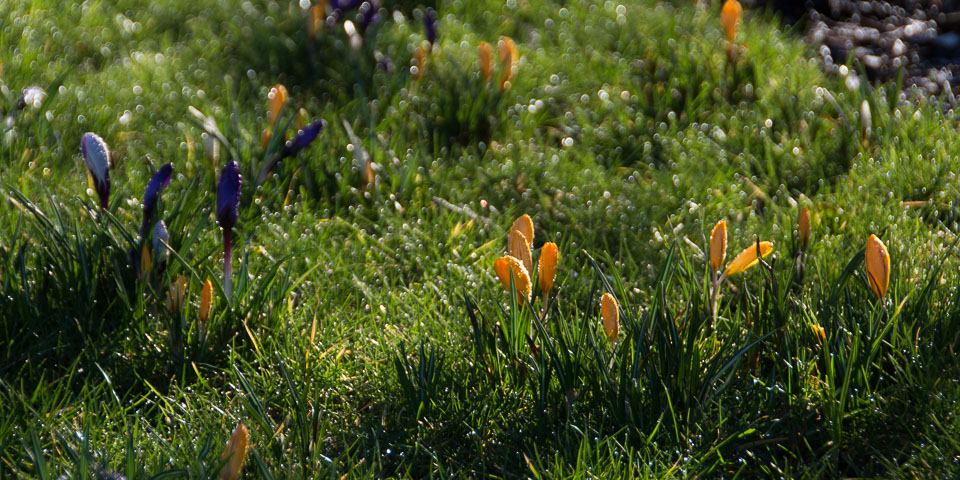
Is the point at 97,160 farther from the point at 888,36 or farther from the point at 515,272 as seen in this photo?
the point at 888,36

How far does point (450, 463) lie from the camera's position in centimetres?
192

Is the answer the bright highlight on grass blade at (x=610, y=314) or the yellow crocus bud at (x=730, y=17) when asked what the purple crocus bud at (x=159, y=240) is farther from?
the yellow crocus bud at (x=730, y=17)

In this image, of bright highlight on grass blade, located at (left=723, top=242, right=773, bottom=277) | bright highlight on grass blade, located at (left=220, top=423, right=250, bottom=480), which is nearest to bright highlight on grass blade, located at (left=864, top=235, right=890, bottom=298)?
bright highlight on grass blade, located at (left=723, top=242, right=773, bottom=277)

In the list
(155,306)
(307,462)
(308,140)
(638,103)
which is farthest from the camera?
(638,103)

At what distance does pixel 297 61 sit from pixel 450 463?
235 cm

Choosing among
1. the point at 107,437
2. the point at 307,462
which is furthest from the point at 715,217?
the point at 107,437

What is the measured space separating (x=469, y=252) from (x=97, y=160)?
3.54ft

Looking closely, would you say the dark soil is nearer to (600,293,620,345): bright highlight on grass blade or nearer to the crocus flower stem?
(600,293,620,345): bright highlight on grass blade

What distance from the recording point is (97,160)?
7.23ft

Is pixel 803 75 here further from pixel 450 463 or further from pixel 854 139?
pixel 450 463

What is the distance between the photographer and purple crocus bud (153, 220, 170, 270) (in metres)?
2.16

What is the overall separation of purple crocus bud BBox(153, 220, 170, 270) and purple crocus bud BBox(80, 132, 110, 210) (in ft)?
0.57

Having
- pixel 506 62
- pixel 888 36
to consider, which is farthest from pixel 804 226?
pixel 888 36

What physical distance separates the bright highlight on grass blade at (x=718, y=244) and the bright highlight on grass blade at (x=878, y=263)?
303 millimetres
